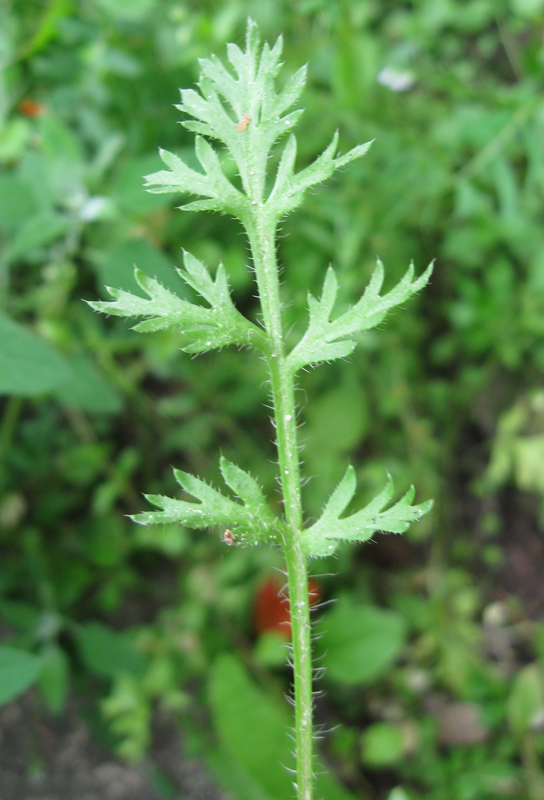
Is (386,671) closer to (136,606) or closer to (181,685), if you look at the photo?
(181,685)

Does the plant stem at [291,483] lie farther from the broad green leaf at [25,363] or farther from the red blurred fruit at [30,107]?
the red blurred fruit at [30,107]

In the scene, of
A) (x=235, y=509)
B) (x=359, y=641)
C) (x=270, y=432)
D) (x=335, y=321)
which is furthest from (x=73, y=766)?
(x=335, y=321)

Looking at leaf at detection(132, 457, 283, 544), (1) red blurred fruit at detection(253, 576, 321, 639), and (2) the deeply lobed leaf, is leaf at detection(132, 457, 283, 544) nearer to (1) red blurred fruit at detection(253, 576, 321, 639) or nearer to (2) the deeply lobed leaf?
(2) the deeply lobed leaf

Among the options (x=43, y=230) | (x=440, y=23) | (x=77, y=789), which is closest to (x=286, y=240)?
(x=43, y=230)

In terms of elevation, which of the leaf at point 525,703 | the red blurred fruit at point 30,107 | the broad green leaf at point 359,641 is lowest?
the leaf at point 525,703

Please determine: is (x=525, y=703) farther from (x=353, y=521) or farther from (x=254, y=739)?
(x=353, y=521)

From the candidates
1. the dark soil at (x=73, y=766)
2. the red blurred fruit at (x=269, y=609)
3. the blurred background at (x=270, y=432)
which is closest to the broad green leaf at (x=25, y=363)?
the blurred background at (x=270, y=432)

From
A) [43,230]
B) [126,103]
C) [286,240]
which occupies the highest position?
[126,103]

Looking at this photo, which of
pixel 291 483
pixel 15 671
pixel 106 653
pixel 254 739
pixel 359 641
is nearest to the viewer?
pixel 291 483
